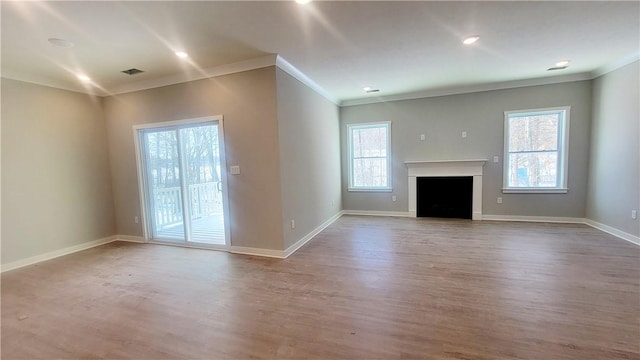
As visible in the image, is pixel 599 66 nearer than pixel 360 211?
Yes

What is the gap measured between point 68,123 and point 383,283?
17.3 ft

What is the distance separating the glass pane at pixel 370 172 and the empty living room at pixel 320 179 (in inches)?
2.0

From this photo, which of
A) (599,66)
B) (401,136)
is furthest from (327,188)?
(599,66)

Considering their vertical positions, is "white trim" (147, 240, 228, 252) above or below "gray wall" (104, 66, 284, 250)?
below

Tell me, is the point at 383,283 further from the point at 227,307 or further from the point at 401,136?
the point at 401,136

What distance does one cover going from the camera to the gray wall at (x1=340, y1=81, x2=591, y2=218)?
4887 millimetres

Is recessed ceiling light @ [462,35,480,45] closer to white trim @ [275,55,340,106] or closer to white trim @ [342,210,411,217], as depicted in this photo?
white trim @ [275,55,340,106]

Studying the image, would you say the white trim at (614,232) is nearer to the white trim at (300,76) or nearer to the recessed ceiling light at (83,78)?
the white trim at (300,76)

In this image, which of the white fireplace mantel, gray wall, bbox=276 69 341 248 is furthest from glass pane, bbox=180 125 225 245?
the white fireplace mantel

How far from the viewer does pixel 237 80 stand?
3.70m

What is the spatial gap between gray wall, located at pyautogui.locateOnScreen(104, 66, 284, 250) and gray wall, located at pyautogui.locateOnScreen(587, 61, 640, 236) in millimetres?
5041

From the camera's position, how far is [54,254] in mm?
4039

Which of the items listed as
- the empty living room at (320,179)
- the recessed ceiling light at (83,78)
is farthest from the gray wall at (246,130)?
the recessed ceiling light at (83,78)

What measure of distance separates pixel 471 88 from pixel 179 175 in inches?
223
